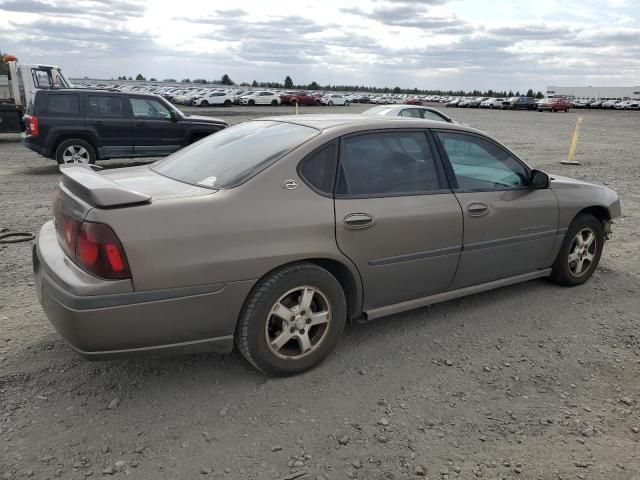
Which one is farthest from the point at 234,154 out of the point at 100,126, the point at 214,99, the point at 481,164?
the point at 214,99

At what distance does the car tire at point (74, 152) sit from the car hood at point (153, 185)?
7985 millimetres

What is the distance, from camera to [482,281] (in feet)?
14.0

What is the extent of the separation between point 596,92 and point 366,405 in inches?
4620

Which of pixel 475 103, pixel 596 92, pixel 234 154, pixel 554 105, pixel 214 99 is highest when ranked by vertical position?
pixel 596 92

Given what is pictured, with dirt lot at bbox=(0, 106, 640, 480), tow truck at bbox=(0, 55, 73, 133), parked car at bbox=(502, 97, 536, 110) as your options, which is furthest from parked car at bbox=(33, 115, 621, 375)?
parked car at bbox=(502, 97, 536, 110)

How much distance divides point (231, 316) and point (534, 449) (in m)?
1.74

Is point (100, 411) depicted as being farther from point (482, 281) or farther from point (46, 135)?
point (46, 135)

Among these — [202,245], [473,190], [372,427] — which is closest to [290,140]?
[202,245]

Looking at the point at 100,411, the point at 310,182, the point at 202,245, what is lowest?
the point at 100,411

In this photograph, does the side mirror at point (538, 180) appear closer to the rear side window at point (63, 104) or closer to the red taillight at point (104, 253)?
the red taillight at point (104, 253)

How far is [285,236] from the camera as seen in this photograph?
3141 millimetres

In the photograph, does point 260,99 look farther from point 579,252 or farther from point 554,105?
point 579,252

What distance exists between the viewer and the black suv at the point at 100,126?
1088 centimetres

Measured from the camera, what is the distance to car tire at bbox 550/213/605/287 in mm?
4828
